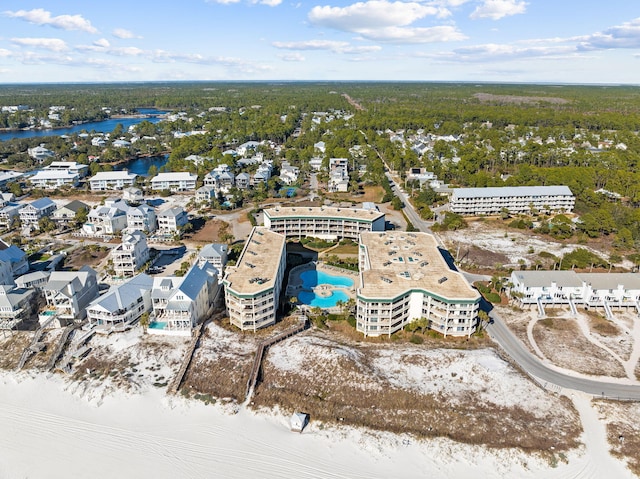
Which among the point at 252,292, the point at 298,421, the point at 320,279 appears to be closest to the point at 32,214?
the point at 320,279

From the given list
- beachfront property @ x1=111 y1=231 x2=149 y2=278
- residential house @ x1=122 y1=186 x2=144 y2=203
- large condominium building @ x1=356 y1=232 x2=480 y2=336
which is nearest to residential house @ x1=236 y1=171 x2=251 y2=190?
residential house @ x1=122 y1=186 x2=144 y2=203

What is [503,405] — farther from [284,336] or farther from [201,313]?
[201,313]

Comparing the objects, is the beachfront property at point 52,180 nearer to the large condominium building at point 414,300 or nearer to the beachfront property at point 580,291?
the large condominium building at point 414,300

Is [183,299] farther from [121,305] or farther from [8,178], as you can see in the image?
[8,178]

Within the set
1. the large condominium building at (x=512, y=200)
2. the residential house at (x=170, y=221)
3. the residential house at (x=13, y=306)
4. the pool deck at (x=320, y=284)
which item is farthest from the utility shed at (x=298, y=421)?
the large condominium building at (x=512, y=200)

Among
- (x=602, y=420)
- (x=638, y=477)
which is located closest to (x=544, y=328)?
(x=602, y=420)

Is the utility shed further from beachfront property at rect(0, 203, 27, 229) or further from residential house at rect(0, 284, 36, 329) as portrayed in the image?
beachfront property at rect(0, 203, 27, 229)
